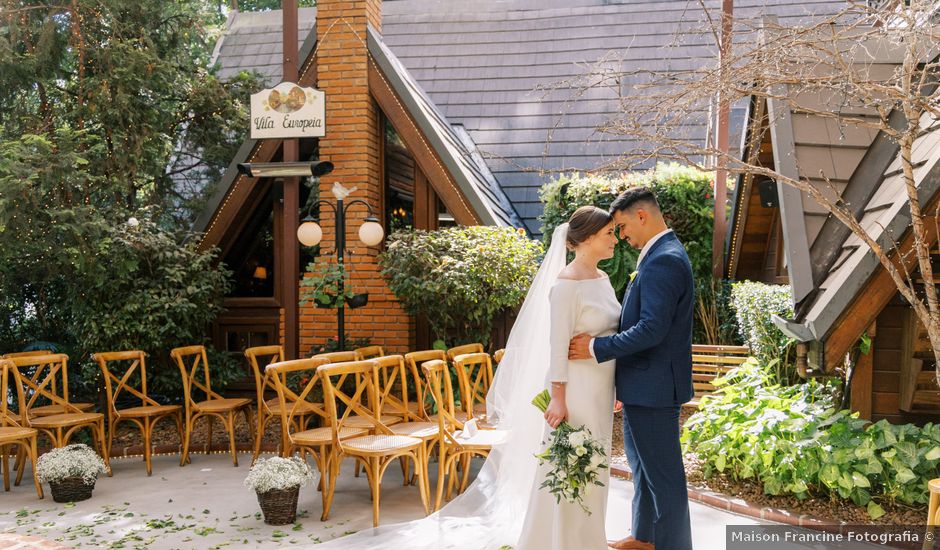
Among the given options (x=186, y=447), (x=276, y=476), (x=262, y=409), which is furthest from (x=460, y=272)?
(x=186, y=447)

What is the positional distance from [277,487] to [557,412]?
7.68ft

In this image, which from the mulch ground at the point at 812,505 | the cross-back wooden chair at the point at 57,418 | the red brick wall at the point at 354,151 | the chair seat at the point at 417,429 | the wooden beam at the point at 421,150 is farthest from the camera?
the red brick wall at the point at 354,151

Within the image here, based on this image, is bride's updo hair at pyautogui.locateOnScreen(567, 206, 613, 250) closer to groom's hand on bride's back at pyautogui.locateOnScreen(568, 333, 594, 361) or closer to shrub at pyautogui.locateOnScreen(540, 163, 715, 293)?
groom's hand on bride's back at pyautogui.locateOnScreen(568, 333, 594, 361)

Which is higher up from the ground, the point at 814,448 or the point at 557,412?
the point at 557,412

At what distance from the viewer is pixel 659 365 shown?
12.8ft

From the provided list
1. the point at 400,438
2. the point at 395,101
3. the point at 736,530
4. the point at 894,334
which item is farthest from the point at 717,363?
the point at 395,101

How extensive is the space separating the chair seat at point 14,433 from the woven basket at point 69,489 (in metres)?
0.51

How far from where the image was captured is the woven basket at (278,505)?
533 centimetres

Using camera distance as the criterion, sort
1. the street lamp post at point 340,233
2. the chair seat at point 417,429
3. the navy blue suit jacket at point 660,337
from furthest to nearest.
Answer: the street lamp post at point 340,233 < the chair seat at point 417,429 < the navy blue suit jacket at point 660,337

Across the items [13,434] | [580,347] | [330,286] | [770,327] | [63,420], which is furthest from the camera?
[330,286]

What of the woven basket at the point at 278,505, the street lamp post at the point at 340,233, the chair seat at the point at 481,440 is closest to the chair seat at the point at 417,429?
the chair seat at the point at 481,440

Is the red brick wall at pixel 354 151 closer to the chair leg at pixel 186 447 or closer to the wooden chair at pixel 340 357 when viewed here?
the chair leg at pixel 186 447

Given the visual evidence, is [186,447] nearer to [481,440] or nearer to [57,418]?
[57,418]

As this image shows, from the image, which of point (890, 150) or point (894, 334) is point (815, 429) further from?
point (890, 150)
